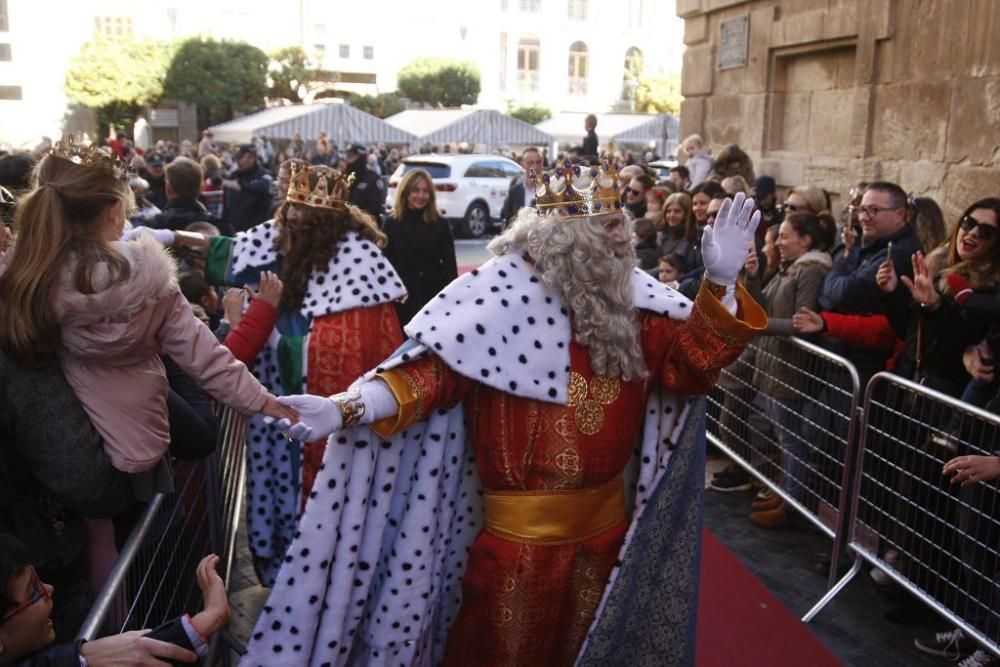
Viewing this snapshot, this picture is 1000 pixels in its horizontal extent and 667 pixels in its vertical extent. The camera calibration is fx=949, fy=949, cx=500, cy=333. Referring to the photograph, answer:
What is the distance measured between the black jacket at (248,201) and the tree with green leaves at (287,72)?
40.4m

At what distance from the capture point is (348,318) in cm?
407

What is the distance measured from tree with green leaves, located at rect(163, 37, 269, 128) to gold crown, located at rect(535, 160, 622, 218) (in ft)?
141

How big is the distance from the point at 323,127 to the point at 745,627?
23055 mm

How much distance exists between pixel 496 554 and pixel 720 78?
27.3 feet

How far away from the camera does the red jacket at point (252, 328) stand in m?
3.71

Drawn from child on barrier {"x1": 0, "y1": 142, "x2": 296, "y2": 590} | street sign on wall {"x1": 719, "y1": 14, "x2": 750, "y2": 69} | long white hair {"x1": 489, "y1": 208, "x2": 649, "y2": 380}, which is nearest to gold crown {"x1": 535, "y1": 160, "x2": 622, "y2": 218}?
long white hair {"x1": 489, "y1": 208, "x2": 649, "y2": 380}

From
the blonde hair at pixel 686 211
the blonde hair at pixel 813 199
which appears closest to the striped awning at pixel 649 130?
the blonde hair at pixel 686 211

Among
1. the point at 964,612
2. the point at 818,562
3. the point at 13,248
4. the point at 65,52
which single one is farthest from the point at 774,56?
the point at 65,52

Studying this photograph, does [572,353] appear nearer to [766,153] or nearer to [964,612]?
[964,612]

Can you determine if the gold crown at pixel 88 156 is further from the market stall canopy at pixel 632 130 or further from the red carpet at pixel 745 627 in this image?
the market stall canopy at pixel 632 130

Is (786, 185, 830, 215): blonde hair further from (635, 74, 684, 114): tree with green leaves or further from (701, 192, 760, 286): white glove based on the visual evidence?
(635, 74, 684, 114): tree with green leaves

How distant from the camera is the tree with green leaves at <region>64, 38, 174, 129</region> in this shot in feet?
132

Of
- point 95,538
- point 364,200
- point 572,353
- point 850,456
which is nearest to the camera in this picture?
point 95,538

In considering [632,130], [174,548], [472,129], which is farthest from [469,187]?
[174,548]
